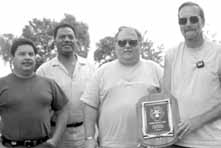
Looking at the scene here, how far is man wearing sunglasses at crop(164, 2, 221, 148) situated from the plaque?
8cm

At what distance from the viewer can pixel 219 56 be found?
308 cm

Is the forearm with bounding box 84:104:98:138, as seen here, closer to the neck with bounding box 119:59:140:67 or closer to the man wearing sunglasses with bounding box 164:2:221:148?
the neck with bounding box 119:59:140:67

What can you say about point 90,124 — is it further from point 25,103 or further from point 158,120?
point 158,120

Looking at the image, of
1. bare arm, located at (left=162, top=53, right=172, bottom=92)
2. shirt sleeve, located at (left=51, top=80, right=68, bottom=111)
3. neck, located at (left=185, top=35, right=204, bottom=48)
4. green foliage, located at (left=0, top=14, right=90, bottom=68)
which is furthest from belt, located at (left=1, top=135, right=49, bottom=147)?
green foliage, located at (left=0, top=14, right=90, bottom=68)

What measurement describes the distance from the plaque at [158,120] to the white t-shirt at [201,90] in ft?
0.34

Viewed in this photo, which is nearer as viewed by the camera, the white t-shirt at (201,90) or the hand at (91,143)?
the white t-shirt at (201,90)

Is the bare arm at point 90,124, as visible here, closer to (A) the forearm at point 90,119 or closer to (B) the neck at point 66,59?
(A) the forearm at point 90,119

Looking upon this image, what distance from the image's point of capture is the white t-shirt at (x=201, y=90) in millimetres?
3072

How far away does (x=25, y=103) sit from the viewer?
12.2 ft

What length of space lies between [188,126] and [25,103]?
5.50 ft

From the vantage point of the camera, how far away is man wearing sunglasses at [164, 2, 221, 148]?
3.07 meters

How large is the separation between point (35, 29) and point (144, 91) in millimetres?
33519

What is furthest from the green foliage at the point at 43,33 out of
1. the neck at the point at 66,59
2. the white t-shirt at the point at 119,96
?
the white t-shirt at the point at 119,96

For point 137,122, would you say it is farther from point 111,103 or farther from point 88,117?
point 88,117
